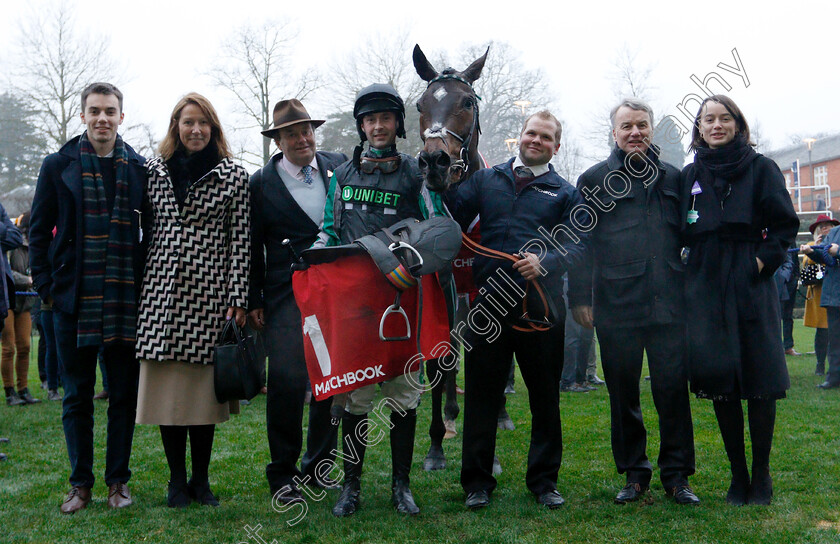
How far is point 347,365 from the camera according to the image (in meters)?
3.49

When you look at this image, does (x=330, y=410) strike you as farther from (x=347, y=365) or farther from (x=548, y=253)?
(x=548, y=253)

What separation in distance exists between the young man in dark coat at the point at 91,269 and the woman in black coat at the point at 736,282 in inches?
123

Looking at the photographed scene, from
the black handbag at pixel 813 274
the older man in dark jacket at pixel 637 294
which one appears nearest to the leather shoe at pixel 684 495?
the older man in dark jacket at pixel 637 294

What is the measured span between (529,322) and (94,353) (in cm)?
244

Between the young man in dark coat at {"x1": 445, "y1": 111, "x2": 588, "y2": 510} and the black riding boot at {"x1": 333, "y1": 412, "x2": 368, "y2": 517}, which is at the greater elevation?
the young man in dark coat at {"x1": 445, "y1": 111, "x2": 588, "y2": 510}

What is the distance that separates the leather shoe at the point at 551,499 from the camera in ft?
12.3

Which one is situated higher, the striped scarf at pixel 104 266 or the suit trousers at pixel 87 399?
the striped scarf at pixel 104 266

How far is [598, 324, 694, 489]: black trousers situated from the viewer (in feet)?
12.5

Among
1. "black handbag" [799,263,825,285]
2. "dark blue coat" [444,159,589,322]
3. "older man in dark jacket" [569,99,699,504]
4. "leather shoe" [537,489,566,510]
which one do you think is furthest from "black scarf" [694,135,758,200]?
"black handbag" [799,263,825,285]

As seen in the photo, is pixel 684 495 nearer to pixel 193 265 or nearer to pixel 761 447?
pixel 761 447

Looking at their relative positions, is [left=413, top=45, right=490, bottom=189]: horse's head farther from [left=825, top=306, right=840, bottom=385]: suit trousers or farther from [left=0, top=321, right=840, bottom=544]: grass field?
[left=825, top=306, right=840, bottom=385]: suit trousers

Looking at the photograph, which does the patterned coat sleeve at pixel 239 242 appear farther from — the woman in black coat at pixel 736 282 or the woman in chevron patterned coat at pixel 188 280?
the woman in black coat at pixel 736 282

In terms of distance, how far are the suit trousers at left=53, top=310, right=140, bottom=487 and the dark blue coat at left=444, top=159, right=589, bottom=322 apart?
208 centimetres

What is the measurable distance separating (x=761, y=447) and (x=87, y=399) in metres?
3.72
